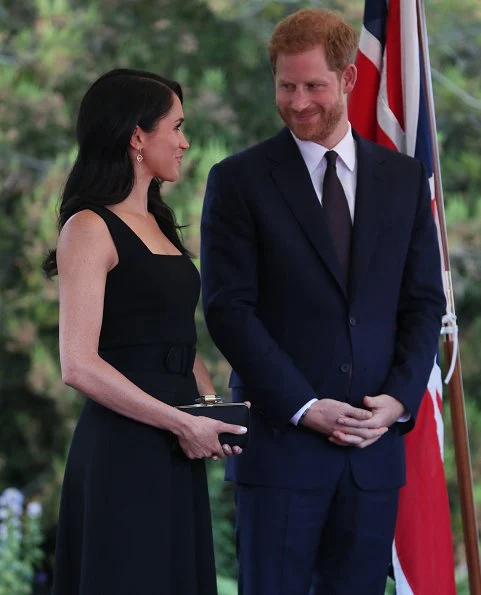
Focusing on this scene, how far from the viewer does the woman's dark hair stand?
7.30ft

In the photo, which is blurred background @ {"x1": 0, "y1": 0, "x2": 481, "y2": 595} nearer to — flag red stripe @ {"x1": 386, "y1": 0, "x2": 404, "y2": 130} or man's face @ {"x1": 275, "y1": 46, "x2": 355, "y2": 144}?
flag red stripe @ {"x1": 386, "y1": 0, "x2": 404, "y2": 130}

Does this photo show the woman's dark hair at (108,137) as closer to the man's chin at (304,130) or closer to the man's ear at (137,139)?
the man's ear at (137,139)

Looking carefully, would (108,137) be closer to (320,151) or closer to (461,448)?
(320,151)

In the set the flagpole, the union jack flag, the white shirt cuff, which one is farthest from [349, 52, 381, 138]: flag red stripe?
the white shirt cuff

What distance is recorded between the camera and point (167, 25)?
5484 millimetres

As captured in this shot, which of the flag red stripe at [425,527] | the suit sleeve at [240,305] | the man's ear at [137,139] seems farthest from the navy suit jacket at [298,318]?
the flag red stripe at [425,527]

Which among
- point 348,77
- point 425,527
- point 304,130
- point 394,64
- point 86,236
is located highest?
point 394,64

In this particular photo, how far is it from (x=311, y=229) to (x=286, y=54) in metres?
0.36

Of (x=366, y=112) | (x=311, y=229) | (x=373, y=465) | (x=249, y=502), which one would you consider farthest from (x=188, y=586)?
(x=366, y=112)

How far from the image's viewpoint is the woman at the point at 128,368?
6.97ft

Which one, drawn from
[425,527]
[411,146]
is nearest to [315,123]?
[411,146]

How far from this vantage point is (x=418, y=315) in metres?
2.50

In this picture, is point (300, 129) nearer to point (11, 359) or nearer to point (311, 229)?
point (311, 229)

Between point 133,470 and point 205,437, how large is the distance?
0.49 feet
